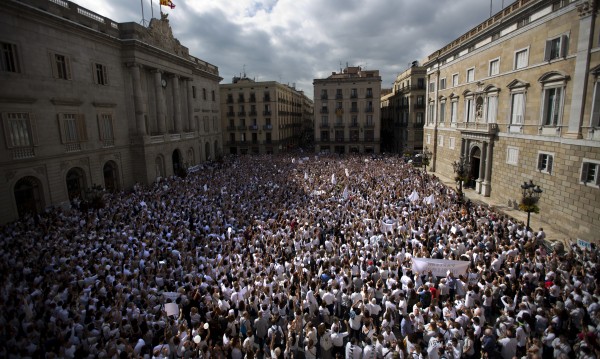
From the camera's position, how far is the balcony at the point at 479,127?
25.5 meters

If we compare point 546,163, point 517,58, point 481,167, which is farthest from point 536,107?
point 481,167

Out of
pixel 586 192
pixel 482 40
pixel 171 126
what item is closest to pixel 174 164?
pixel 171 126

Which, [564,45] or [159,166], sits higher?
[564,45]

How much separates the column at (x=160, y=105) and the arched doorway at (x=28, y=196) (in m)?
14.4

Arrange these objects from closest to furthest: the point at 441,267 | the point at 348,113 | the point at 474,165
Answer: the point at 441,267 < the point at 474,165 < the point at 348,113

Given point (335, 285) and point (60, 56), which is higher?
point (60, 56)

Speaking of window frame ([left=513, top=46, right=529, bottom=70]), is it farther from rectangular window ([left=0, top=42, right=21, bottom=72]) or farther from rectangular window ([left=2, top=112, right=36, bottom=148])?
rectangular window ([left=2, top=112, right=36, bottom=148])

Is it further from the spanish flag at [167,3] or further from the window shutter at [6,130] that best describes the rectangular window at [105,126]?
the spanish flag at [167,3]

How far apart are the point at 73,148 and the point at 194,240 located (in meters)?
14.8

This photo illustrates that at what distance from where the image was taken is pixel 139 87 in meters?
29.7

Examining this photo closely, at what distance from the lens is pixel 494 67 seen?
25.8 metres

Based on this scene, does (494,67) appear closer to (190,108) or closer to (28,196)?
(190,108)

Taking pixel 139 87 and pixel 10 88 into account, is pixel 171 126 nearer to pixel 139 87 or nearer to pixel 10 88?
pixel 139 87

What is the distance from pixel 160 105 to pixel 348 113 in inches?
1394
